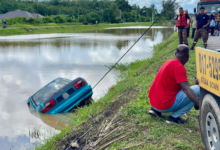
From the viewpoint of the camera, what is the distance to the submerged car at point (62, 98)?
7520mm

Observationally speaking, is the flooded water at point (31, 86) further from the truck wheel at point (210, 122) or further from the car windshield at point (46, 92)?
the truck wheel at point (210, 122)

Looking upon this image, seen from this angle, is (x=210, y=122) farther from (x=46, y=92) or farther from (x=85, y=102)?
(x=46, y=92)

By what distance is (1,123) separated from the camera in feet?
23.4

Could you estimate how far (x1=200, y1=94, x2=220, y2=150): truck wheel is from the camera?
2.83m

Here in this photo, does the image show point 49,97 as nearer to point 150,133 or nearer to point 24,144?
point 24,144

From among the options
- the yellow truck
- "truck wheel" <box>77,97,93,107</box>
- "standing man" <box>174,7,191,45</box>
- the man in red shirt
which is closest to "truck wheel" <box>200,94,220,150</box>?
the yellow truck

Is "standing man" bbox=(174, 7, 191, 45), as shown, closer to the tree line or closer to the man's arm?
the man's arm

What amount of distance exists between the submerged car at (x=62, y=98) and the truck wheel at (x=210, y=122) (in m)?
4.98

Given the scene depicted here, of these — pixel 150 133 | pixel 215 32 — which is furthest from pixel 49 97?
pixel 215 32

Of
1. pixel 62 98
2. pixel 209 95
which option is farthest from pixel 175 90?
pixel 62 98

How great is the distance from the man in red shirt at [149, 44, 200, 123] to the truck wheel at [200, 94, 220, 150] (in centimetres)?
54

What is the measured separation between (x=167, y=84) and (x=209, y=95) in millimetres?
1067

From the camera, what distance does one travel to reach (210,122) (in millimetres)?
3066

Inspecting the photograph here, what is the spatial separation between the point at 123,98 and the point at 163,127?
8.03ft
